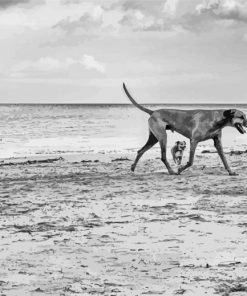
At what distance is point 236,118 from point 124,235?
5314mm

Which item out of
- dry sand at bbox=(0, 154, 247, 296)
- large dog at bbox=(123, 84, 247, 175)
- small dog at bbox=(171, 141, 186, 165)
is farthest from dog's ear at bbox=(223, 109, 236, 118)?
small dog at bbox=(171, 141, 186, 165)

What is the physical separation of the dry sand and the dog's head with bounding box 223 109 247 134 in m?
1.06

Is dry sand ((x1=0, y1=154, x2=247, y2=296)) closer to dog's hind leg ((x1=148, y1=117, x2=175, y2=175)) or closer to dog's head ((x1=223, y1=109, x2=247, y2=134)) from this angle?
dog's hind leg ((x1=148, y1=117, x2=175, y2=175))

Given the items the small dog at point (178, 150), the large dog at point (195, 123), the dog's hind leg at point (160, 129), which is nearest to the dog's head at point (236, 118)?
the large dog at point (195, 123)

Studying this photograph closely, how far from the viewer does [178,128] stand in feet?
35.5

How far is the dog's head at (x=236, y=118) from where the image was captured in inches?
409

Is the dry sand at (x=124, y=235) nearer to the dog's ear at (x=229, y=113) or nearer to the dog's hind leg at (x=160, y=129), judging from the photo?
the dog's hind leg at (x=160, y=129)

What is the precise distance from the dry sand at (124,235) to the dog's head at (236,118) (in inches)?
41.8

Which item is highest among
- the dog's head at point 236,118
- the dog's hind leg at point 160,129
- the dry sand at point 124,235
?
the dog's head at point 236,118

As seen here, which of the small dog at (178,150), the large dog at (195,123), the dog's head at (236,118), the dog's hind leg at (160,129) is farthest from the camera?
the small dog at (178,150)

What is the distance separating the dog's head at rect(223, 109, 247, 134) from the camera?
10391mm

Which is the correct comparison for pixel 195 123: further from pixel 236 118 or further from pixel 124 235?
pixel 124 235

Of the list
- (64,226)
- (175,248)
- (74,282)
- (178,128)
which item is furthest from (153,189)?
(74,282)

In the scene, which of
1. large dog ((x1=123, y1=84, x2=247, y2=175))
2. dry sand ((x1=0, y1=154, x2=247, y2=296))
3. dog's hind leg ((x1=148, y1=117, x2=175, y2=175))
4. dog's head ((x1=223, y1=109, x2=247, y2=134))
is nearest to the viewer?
dry sand ((x1=0, y1=154, x2=247, y2=296))
